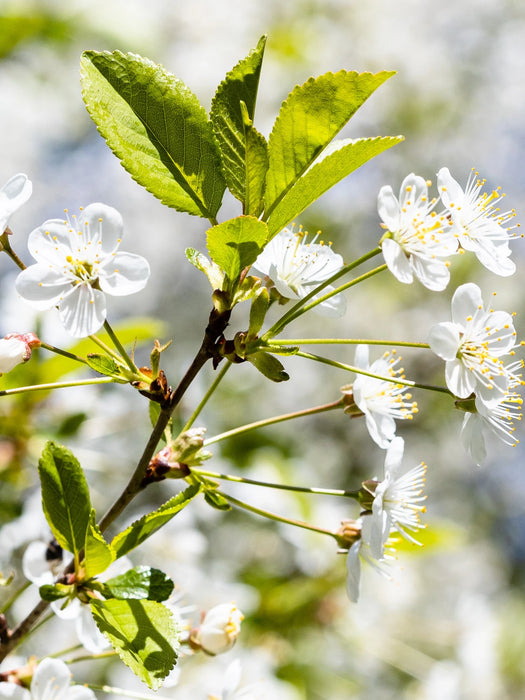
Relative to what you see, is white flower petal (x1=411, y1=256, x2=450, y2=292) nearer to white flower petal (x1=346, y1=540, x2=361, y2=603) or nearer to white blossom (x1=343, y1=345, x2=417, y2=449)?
white blossom (x1=343, y1=345, x2=417, y2=449)

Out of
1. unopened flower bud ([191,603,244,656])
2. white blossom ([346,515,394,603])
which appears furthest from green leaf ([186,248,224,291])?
unopened flower bud ([191,603,244,656])

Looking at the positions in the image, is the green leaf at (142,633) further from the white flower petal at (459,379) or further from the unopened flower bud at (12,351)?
the white flower petal at (459,379)

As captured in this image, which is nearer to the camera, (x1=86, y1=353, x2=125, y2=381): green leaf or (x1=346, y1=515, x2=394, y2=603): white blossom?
(x1=86, y1=353, x2=125, y2=381): green leaf

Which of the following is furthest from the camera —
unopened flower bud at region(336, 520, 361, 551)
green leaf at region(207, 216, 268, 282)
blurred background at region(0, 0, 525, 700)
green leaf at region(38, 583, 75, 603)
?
blurred background at region(0, 0, 525, 700)

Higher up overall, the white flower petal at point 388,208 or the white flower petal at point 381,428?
the white flower petal at point 388,208

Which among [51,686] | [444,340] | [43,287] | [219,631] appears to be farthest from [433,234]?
[51,686]

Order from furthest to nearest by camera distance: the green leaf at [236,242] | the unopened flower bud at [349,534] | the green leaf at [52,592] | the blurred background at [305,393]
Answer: the blurred background at [305,393]
the unopened flower bud at [349,534]
the green leaf at [52,592]
the green leaf at [236,242]

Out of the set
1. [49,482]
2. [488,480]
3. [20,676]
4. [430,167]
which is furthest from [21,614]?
[430,167]

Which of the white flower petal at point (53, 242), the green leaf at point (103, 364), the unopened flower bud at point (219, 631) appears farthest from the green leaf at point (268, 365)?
the unopened flower bud at point (219, 631)
